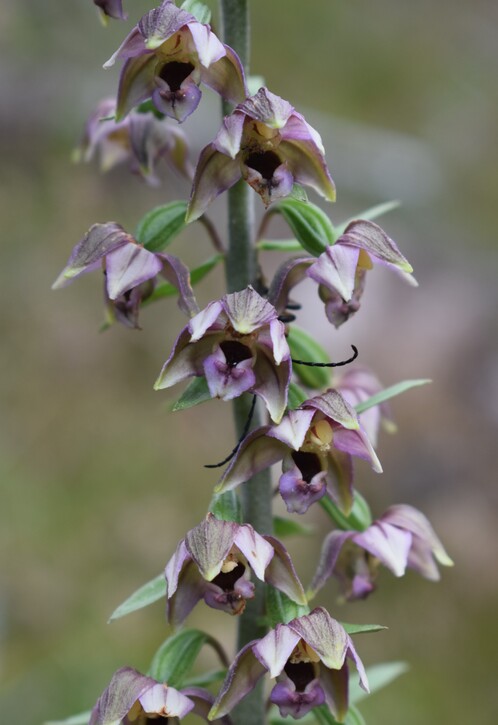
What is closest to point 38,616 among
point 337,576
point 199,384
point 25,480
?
point 25,480

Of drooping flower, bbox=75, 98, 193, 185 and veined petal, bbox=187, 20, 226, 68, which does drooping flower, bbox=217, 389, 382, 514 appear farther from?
drooping flower, bbox=75, 98, 193, 185

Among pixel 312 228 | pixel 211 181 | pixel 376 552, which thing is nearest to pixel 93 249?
pixel 211 181

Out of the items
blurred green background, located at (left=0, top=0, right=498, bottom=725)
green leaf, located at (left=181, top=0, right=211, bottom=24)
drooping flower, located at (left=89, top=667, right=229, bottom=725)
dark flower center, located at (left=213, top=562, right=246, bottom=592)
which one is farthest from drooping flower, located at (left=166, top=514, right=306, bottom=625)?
blurred green background, located at (left=0, top=0, right=498, bottom=725)

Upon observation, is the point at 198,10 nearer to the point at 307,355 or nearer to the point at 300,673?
the point at 307,355

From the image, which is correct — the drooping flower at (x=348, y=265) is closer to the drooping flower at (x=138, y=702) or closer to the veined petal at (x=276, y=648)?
the veined petal at (x=276, y=648)

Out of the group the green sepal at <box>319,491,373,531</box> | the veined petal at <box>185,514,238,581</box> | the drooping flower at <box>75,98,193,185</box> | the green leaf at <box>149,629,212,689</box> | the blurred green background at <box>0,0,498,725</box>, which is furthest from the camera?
the blurred green background at <box>0,0,498,725</box>

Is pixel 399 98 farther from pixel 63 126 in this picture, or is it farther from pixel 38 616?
pixel 38 616
